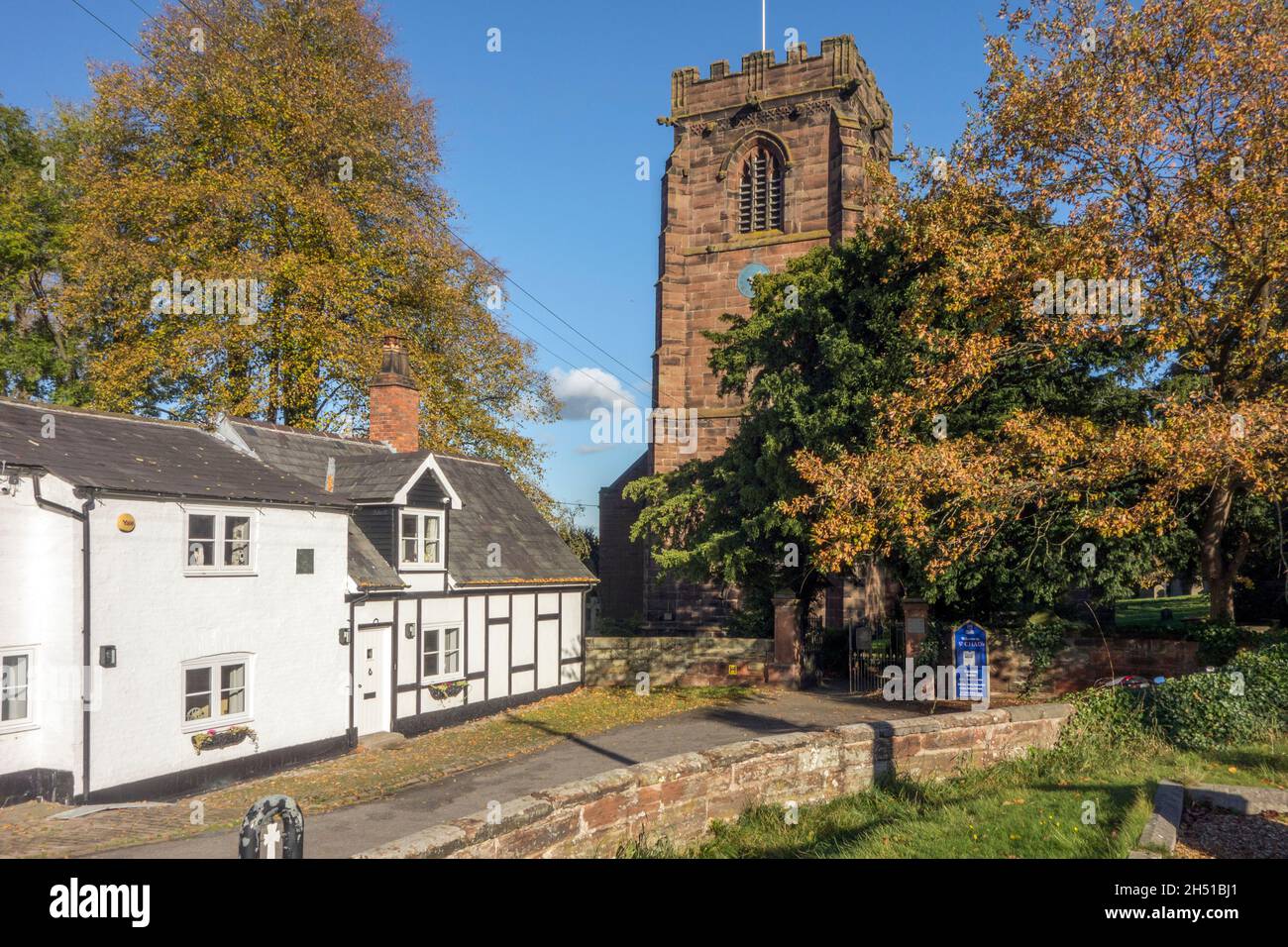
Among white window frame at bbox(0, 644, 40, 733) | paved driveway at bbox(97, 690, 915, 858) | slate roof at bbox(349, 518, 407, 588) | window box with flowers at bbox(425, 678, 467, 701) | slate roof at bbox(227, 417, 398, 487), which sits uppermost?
slate roof at bbox(227, 417, 398, 487)

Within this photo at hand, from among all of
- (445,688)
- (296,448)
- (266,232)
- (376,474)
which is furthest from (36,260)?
(445,688)

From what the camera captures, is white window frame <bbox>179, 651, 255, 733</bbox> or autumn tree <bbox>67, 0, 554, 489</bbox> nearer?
white window frame <bbox>179, 651, 255, 733</bbox>

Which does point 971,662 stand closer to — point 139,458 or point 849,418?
point 849,418

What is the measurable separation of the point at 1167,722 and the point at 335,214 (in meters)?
23.7

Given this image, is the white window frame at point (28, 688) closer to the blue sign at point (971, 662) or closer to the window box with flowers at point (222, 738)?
the window box with flowers at point (222, 738)

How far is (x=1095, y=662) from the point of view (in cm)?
2183

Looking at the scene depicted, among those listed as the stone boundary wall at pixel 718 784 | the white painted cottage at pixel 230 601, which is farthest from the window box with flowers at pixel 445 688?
the stone boundary wall at pixel 718 784

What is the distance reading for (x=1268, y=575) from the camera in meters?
29.8

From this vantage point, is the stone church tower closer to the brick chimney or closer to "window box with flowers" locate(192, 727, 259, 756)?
the brick chimney

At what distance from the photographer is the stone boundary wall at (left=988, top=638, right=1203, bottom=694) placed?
2092 cm

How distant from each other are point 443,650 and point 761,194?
2395 centimetres

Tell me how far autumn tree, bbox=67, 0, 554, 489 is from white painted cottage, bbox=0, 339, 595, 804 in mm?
4202

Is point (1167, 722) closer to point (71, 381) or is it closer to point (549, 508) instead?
point (549, 508)

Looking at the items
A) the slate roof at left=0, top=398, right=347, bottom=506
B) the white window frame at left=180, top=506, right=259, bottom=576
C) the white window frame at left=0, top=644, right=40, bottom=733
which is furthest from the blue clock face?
the white window frame at left=0, top=644, right=40, bottom=733
